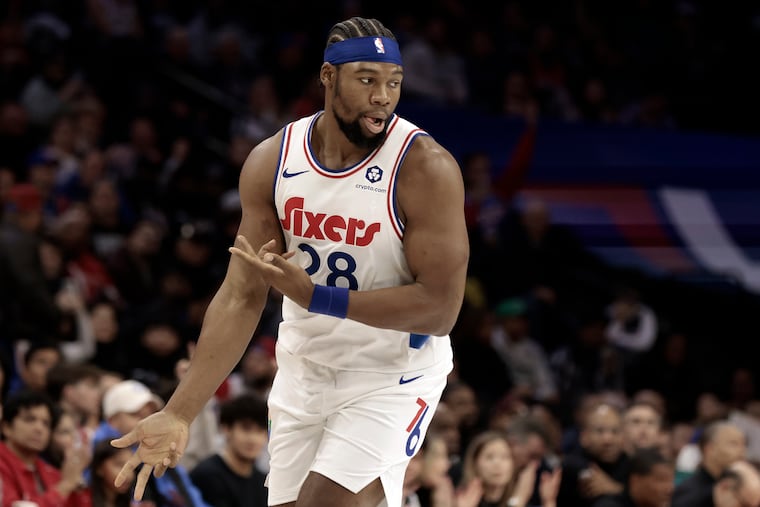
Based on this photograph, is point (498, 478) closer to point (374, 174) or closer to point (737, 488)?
point (737, 488)

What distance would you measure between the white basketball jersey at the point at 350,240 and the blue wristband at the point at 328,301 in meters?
0.27

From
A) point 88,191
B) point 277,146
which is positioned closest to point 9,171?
point 88,191

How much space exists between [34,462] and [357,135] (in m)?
3.35

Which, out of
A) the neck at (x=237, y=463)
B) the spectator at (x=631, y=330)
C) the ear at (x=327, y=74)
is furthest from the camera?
the spectator at (x=631, y=330)

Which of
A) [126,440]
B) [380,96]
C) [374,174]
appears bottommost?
[126,440]

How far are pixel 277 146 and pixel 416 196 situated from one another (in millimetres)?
630

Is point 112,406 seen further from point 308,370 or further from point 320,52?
point 320,52

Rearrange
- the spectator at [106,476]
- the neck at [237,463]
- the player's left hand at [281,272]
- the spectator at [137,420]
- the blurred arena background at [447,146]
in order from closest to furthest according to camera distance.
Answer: the player's left hand at [281,272] < the spectator at [106,476] < the spectator at [137,420] < the neck at [237,463] < the blurred arena background at [447,146]

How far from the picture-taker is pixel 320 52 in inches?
572

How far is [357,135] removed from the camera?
4781mm

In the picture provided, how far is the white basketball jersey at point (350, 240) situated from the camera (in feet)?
15.6

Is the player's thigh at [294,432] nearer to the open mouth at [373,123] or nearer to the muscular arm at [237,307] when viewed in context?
the muscular arm at [237,307]

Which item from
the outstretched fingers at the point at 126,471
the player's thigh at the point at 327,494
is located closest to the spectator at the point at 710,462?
the player's thigh at the point at 327,494

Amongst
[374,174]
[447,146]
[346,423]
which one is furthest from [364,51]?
[447,146]
